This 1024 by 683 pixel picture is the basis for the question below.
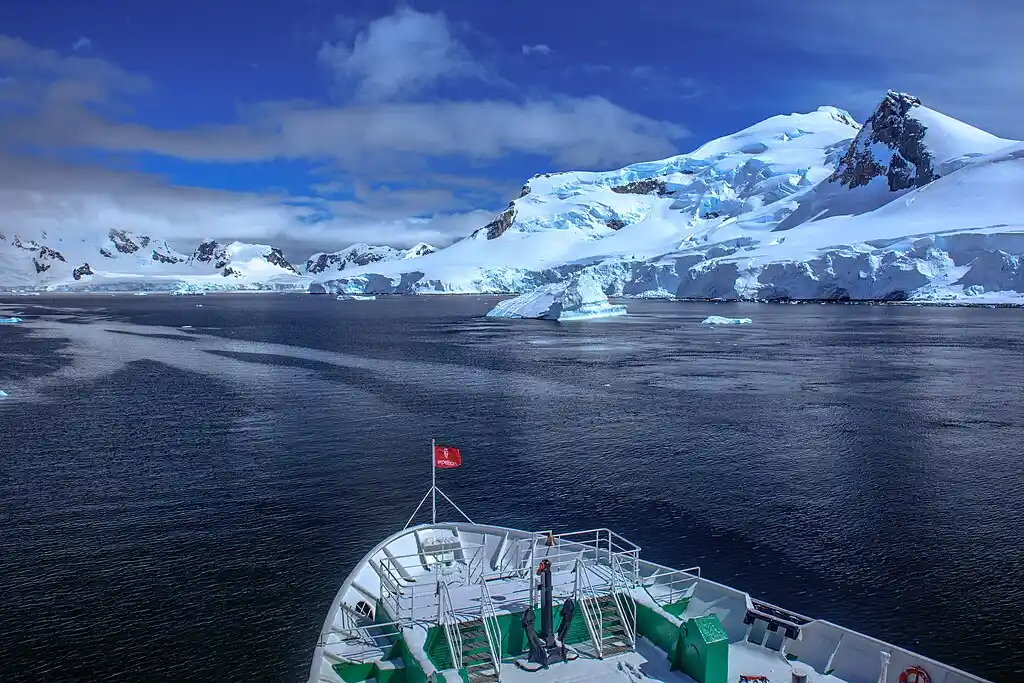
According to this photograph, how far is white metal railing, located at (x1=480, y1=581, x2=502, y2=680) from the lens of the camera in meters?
16.0

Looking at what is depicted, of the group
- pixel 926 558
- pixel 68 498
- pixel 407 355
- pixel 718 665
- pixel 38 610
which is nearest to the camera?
pixel 718 665

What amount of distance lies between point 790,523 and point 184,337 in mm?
100251

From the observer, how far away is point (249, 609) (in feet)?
76.3

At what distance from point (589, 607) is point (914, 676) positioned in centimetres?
703

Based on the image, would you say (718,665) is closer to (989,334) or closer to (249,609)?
(249,609)

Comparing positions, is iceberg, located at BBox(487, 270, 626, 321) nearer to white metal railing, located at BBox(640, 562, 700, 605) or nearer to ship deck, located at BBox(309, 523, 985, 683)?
white metal railing, located at BBox(640, 562, 700, 605)

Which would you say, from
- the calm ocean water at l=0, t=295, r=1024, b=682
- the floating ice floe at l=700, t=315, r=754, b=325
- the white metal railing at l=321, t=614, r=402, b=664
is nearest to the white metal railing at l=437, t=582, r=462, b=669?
the white metal railing at l=321, t=614, r=402, b=664

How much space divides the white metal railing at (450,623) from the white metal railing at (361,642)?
1109mm

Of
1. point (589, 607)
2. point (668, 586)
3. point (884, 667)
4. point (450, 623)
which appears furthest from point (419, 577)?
point (884, 667)

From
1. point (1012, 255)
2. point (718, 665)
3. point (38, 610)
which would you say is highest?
point (1012, 255)

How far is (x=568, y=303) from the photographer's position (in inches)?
5620

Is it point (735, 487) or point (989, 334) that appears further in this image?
point (989, 334)

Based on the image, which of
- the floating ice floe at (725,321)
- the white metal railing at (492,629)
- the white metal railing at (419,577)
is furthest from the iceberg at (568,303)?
the white metal railing at (492,629)

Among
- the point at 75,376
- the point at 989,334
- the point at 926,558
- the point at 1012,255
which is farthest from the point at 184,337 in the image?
the point at 1012,255
